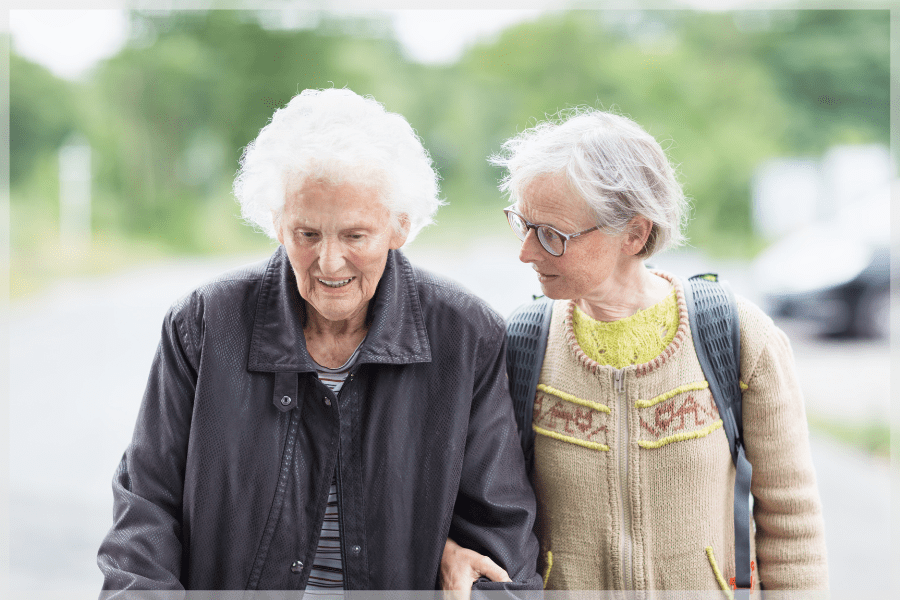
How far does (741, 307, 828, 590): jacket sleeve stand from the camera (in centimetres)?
153

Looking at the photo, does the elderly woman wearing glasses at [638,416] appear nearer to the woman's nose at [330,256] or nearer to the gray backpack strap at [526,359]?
the gray backpack strap at [526,359]

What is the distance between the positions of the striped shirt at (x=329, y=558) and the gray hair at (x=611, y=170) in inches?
23.9

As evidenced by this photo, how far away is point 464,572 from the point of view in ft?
4.85

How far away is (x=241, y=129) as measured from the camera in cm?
491

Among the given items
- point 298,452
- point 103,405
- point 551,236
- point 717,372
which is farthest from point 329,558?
point 103,405

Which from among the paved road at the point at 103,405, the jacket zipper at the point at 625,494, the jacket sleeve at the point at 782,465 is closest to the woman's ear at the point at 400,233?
the jacket zipper at the point at 625,494

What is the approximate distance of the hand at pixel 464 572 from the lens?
1465mm

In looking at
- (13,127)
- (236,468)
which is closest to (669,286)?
(236,468)

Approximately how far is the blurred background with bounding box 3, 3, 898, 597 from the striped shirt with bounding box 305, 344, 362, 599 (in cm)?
221

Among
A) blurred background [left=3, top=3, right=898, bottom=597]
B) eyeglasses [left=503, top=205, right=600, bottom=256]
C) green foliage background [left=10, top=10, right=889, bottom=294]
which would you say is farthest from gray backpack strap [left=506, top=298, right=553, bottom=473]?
green foliage background [left=10, top=10, right=889, bottom=294]

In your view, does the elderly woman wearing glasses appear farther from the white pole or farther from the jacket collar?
the white pole

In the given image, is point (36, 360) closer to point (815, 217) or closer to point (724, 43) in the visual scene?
point (724, 43)

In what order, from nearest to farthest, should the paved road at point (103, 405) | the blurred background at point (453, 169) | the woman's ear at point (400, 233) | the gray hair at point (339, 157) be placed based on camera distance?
1. the gray hair at point (339, 157)
2. the woman's ear at point (400, 233)
3. the paved road at point (103, 405)
4. the blurred background at point (453, 169)

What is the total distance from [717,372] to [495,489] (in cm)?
58
